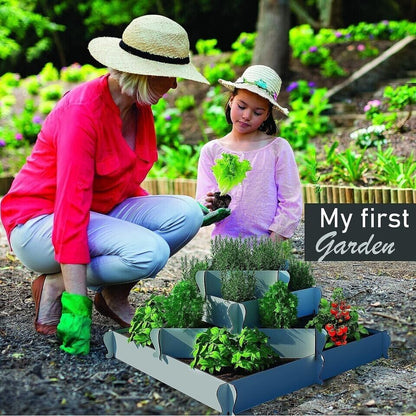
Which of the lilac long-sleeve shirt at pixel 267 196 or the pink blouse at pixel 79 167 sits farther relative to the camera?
the lilac long-sleeve shirt at pixel 267 196

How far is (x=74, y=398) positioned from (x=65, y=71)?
8.14 meters

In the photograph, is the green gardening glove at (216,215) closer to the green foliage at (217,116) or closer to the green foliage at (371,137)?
the green foliage at (371,137)

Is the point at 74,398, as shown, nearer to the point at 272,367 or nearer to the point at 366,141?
the point at 272,367

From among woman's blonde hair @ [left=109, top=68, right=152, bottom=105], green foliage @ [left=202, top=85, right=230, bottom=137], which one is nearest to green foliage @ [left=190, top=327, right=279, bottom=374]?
woman's blonde hair @ [left=109, top=68, right=152, bottom=105]

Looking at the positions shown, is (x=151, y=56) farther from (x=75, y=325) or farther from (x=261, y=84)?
(x=75, y=325)

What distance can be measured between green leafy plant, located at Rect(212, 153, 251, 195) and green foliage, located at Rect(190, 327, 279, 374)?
814 mm

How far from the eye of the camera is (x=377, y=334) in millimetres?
2482

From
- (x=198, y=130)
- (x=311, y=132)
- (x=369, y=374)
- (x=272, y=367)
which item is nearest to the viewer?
(x=272, y=367)

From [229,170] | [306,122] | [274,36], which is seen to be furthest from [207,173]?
[274,36]

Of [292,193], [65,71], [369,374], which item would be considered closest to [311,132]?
[292,193]

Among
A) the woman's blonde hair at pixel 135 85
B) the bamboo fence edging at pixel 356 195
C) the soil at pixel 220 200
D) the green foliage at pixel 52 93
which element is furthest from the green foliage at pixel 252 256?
the green foliage at pixel 52 93

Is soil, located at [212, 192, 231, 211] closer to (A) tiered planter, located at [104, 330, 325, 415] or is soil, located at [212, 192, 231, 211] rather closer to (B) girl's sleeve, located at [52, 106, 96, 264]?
(B) girl's sleeve, located at [52, 106, 96, 264]

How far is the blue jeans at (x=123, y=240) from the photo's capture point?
250 cm

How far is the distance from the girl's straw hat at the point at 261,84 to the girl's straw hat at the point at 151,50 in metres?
0.35
